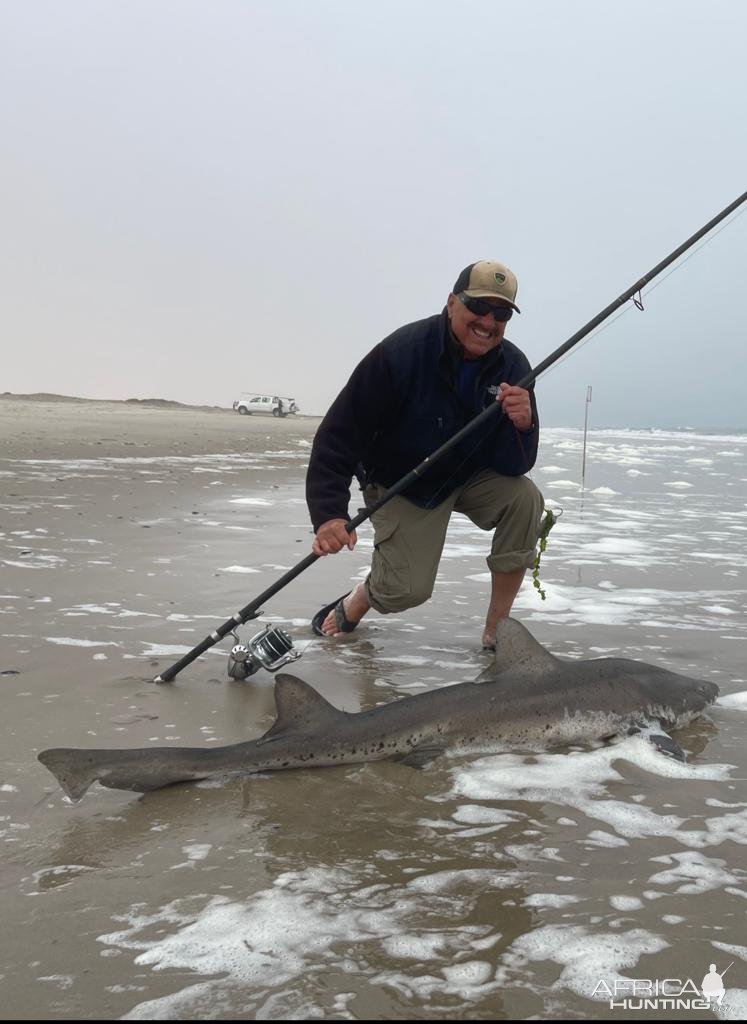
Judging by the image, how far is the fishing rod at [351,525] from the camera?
4.17 meters

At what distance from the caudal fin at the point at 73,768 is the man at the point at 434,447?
6.28ft

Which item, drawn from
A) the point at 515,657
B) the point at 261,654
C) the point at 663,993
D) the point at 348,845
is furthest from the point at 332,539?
the point at 663,993

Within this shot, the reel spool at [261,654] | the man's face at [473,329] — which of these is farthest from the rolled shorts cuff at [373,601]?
the man's face at [473,329]

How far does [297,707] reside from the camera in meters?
3.19

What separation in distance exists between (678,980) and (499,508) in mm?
3432

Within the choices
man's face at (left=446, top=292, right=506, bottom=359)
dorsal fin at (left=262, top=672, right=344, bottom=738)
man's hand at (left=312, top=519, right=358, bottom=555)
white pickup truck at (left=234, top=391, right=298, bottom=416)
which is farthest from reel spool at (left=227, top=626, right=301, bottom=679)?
white pickup truck at (left=234, top=391, right=298, bottom=416)

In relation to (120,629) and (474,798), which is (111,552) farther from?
(474,798)

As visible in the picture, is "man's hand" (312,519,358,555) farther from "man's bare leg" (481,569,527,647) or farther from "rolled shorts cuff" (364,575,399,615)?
"man's bare leg" (481,569,527,647)

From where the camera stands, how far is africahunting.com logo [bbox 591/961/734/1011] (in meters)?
1.90

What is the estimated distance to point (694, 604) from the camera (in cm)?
612

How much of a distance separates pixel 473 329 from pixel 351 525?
4.03 ft

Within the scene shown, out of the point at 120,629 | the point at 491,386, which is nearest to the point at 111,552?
the point at 120,629

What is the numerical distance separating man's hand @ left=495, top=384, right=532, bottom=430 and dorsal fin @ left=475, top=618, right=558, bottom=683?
4.74 ft

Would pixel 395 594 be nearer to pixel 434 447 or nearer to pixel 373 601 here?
pixel 373 601
